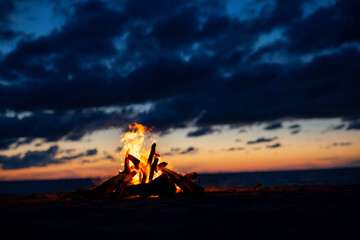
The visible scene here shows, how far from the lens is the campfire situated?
10234 millimetres

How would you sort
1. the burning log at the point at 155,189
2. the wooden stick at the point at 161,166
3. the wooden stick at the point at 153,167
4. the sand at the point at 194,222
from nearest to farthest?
the sand at the point at 194,222 → the burning log at the point at 155,189 → the wooden stick at the point at 153,167 → the wooden stick at the point at 161,166

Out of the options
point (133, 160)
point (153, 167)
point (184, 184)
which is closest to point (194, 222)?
point (184, 184)

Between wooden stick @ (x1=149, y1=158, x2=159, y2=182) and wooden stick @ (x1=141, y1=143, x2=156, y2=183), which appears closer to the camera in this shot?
wooden stick @ (x1=149, y1=158, x2=159, y2=182)

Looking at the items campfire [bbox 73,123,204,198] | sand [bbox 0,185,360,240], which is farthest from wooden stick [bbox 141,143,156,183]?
sand [bbox 0,185,360,240]

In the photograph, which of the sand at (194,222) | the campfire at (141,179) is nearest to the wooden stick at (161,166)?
the campfire at (141,179)

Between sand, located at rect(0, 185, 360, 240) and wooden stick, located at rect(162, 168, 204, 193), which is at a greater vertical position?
wooden stick, located at rect(162, 168, 204, 193)

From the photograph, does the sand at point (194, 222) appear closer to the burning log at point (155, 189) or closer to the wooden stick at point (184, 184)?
the burning log at point (155, 189)

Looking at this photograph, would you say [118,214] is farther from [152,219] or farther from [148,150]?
[148,150]

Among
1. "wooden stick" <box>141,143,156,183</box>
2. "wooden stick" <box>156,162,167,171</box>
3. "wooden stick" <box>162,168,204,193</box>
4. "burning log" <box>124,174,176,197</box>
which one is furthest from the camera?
"wooden stick" <box>156,162,167,171</box>

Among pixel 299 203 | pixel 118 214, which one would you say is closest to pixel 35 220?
pixel 118 214

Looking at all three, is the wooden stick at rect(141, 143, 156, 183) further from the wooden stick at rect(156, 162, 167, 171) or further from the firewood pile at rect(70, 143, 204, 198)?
the wooden stick at rect(156, 162, 167, 171)

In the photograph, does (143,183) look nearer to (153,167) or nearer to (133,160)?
(153,167)

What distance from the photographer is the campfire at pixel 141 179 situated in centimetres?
1023

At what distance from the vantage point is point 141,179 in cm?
1184
